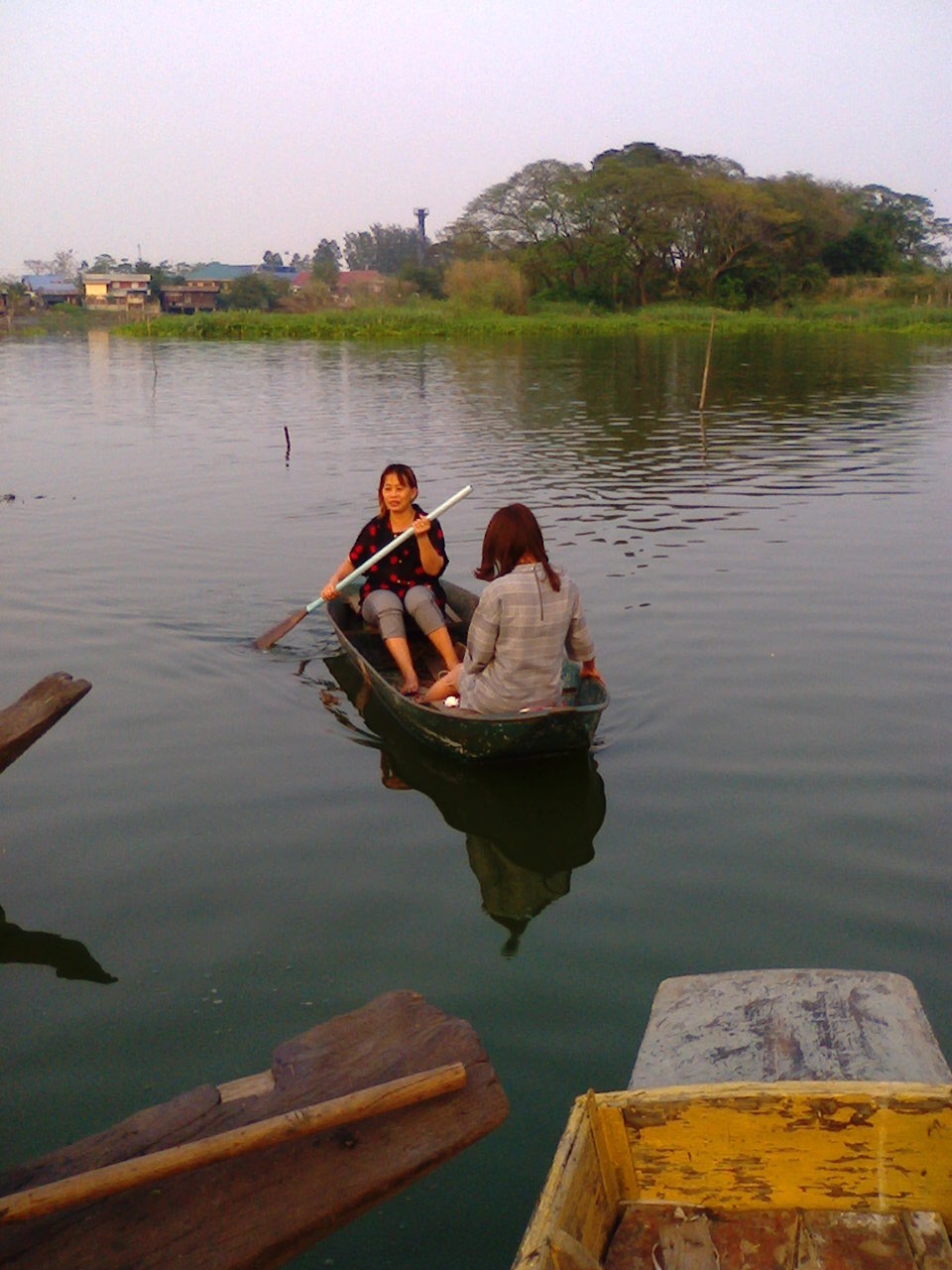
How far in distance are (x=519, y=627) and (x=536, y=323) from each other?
37.8 meters

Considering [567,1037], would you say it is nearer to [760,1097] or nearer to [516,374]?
[760,1097]

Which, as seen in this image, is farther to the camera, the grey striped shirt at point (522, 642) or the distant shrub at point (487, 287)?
the distant shrub at point (487, 287)

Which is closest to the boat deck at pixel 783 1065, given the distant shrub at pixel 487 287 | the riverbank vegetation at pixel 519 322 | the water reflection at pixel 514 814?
the water reflection at pixel 514 814

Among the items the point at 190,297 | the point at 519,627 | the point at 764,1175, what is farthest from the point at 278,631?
Result: the point at 190,297

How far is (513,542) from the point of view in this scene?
4.36 m

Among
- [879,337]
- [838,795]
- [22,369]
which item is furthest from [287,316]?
[838,795]

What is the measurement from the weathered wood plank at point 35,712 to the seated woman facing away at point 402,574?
2.17 m

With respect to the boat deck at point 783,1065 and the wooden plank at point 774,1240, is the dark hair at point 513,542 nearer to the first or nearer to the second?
the boat deck at point 783,1065

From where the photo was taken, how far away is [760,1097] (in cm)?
221

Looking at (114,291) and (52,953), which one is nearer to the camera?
(52,953)

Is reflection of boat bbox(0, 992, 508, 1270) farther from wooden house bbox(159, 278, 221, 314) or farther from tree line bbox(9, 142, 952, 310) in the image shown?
wooden house bbox(159, 278, 221, 314)

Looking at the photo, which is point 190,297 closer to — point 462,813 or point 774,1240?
point 462,813

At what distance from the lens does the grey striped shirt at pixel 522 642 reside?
4.45m

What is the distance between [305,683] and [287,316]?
3984 cm
